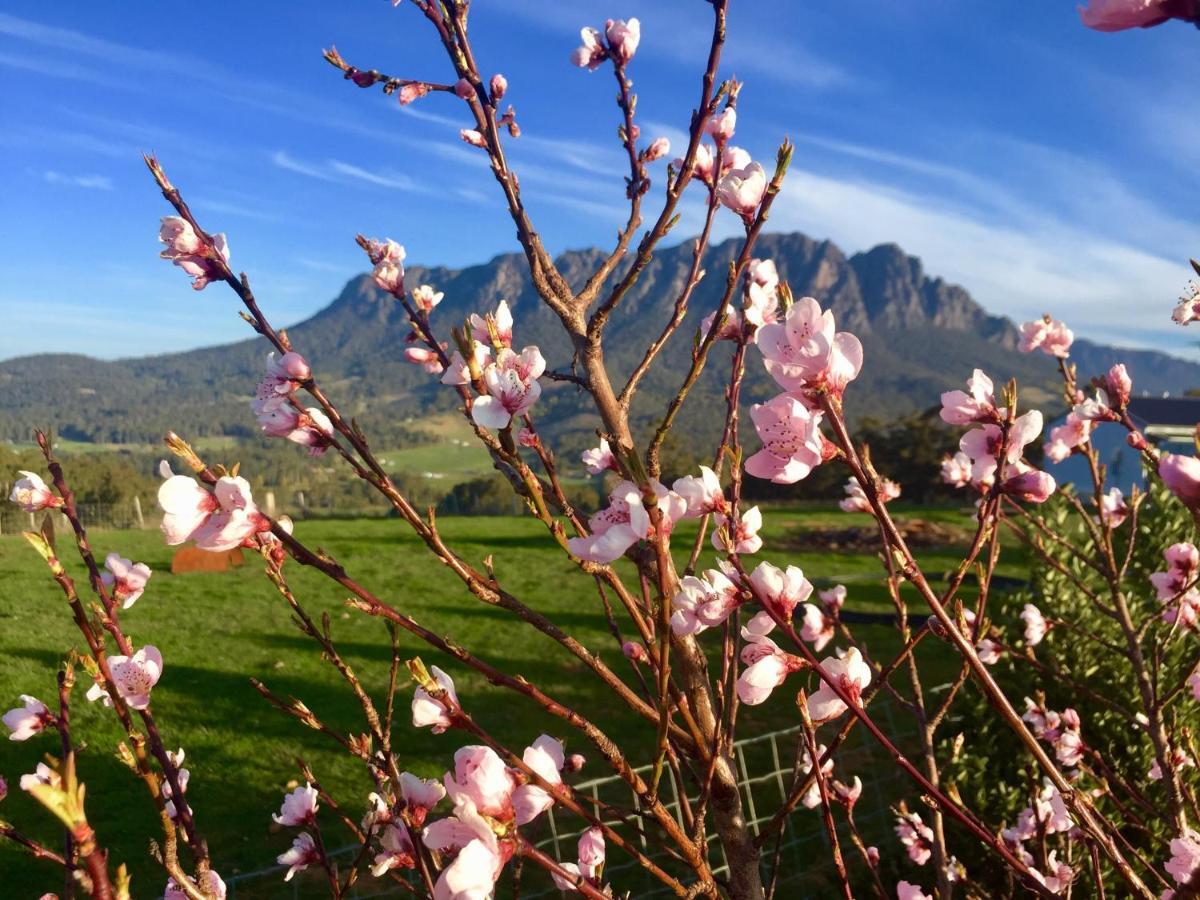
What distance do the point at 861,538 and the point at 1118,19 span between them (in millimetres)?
19311

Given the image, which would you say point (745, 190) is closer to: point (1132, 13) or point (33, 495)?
point (1132, 13)

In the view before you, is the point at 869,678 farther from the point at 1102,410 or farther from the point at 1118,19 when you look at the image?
the point at 1102,410

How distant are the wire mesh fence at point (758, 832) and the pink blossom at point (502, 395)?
3841mm

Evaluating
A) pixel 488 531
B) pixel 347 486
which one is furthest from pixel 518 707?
pixel 347 486

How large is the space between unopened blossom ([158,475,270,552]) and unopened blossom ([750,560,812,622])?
0.77 metres

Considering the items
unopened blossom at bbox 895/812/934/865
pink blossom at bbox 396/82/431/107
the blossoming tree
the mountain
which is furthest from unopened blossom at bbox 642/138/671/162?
the mountain

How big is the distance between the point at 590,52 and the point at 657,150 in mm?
414

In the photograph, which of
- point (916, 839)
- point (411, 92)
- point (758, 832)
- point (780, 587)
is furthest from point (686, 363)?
point (780, 587)

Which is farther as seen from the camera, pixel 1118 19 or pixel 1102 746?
pixel 1102 746

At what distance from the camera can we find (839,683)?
1240 millimetres

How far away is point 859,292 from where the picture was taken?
602 ft

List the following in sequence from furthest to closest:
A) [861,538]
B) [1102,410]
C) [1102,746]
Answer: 1. [861,538]
2. [1102,746]
3. [1102,410]

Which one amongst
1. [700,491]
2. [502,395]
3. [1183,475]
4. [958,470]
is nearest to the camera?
[1183,475]

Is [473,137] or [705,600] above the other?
[473,137]
